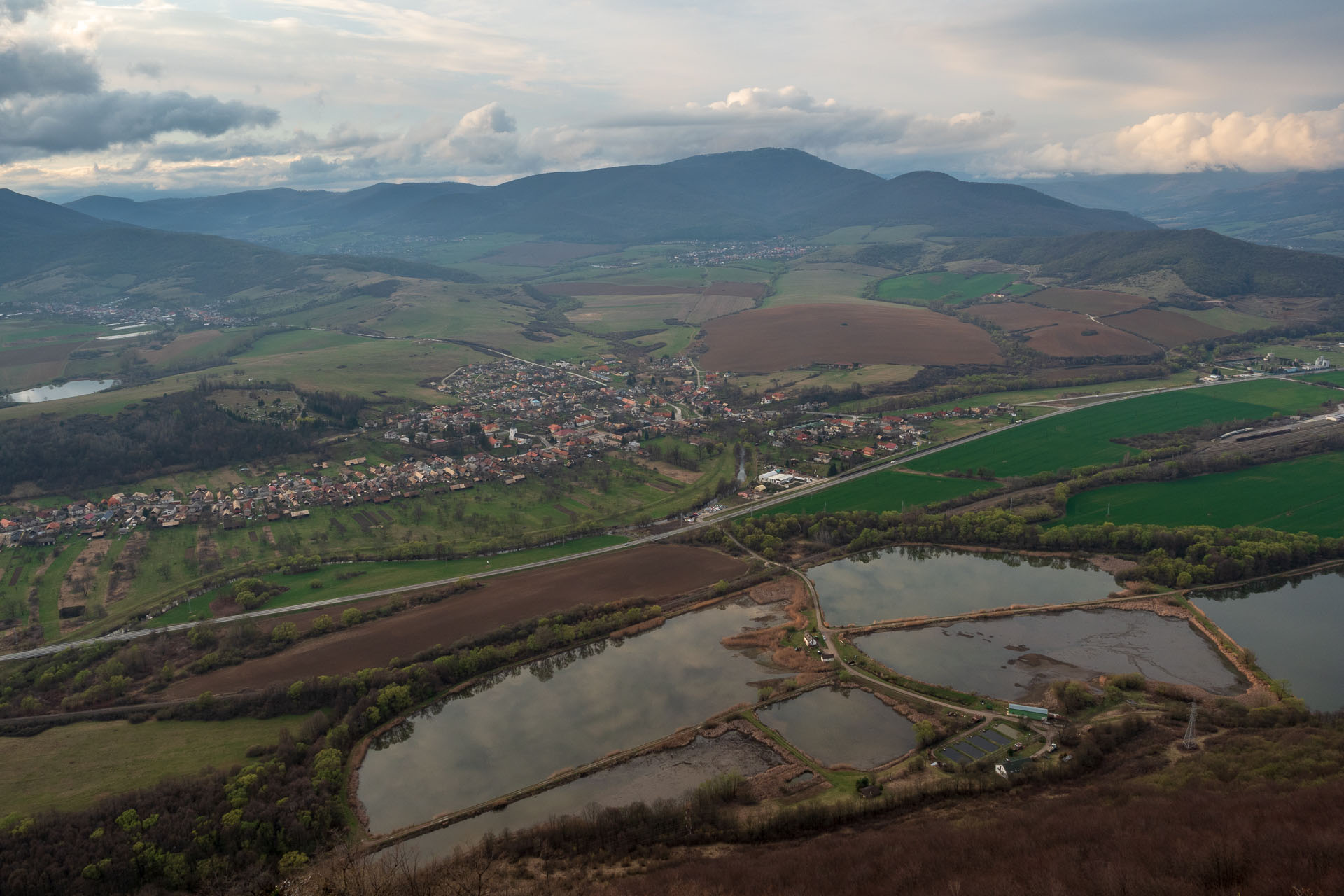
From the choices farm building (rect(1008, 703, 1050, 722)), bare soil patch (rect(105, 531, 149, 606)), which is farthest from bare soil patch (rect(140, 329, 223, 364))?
farm building (rect(1008, 703, 1050, 722))

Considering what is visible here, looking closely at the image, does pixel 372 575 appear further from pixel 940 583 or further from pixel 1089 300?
pixel 1089 300

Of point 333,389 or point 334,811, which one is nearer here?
point 334,811

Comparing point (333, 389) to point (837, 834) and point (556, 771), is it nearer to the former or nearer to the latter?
point (556, 771)

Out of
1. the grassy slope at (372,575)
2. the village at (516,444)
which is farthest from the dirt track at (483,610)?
the village at (516,444)

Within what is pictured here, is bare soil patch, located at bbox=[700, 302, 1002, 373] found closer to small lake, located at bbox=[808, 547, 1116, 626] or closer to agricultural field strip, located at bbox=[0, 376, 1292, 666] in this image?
agricultural field strip, located at bbox=[0, 376, 1292, 666]

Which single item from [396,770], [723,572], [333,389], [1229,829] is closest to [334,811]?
[396,770]

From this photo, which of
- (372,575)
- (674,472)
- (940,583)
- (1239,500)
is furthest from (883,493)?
(372,575)

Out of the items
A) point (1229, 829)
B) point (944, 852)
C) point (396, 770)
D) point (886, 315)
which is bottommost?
point (396, 770)
